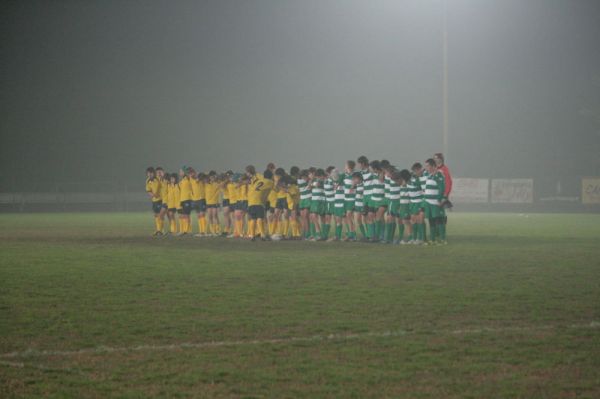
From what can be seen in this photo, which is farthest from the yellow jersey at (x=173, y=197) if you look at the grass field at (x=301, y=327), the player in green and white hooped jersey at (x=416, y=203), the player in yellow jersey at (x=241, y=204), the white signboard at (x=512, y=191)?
the white signboard at (x=512, y=191)

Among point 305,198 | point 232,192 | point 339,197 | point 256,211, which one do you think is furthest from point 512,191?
point 256,211

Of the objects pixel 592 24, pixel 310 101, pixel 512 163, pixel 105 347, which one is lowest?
pixel 105 347

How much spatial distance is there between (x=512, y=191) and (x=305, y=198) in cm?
2852

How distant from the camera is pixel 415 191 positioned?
20.2 m

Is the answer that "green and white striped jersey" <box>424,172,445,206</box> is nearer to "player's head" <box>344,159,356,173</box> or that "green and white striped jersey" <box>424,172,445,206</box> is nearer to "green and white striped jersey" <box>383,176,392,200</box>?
"green and white striped jersey" <box>383,176,392,200</box>

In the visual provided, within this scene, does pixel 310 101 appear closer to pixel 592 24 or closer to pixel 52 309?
pixel 592 24

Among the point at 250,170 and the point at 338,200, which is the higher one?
the point at 250,170

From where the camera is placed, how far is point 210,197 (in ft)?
81.9

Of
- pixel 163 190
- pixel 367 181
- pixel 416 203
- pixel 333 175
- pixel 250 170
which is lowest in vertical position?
pixel 416 203

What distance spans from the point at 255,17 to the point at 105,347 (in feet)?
185

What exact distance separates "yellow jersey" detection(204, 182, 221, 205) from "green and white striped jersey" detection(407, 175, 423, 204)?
6633mm

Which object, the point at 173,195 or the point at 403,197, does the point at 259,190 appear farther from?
the point at 173,195

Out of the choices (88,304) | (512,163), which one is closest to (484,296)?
(88,304)

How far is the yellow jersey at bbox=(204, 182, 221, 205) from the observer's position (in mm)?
24812
